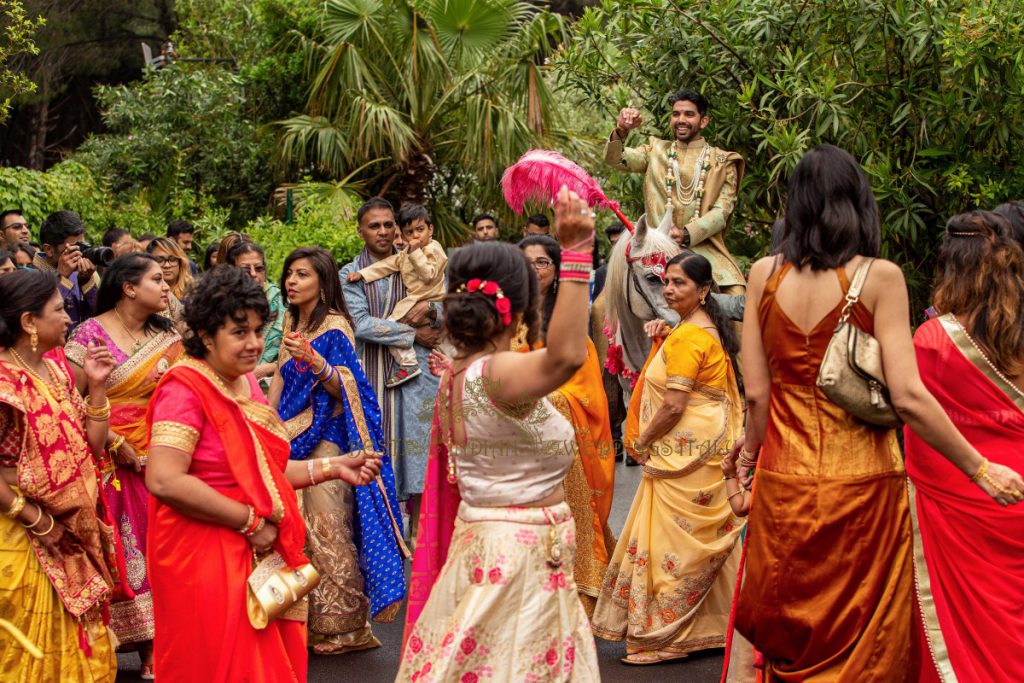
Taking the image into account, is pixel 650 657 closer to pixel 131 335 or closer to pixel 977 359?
pixel 977 359

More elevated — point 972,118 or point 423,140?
point 972,118

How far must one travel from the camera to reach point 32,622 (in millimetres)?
4422

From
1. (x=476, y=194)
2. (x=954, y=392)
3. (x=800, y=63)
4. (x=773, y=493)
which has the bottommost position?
(x=476, y=194)

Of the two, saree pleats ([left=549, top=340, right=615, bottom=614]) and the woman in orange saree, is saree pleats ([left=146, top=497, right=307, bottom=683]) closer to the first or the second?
the woman in orange saree

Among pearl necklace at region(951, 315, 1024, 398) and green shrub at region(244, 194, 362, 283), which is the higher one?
pearl necklace at region(951, 315, 1024, 398)

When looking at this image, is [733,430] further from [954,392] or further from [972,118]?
[972,118]

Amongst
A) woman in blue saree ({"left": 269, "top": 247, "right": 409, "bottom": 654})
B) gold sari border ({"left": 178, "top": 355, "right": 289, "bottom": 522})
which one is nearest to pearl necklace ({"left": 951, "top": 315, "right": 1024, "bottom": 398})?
gold sari border ({"left": 178, "top": 355, "right": 289, "bottom": 522})

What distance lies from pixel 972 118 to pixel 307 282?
3901 mm

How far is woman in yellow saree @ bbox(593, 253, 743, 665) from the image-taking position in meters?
5.61

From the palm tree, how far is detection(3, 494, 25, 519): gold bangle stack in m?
9.75

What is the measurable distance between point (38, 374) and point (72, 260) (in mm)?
3185

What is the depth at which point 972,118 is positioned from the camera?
6672mm

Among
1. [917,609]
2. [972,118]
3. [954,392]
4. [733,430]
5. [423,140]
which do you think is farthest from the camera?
[423,140]

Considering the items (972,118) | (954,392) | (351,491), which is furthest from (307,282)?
(972,118)
